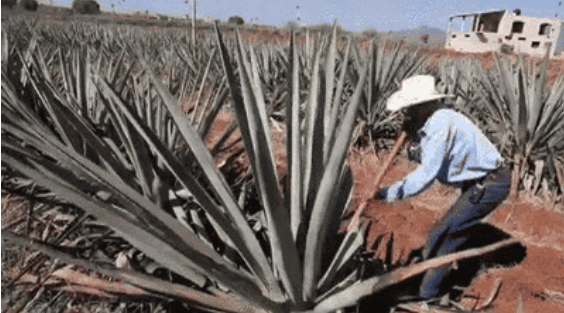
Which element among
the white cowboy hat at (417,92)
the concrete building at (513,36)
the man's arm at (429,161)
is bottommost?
the man's arm at (429,161)

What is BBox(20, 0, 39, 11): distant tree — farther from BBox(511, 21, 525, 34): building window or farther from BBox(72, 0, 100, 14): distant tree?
BBox(511, 21, 525, 34): building window

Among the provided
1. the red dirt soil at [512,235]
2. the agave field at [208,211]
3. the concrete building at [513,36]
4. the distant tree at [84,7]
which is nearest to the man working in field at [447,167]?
the red dirt soil at [512,235]

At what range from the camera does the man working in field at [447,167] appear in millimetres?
A: 1813

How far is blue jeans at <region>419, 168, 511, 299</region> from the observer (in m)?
1.95

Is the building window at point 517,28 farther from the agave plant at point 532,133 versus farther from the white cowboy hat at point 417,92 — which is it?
the white cowboy hat at point 417,92

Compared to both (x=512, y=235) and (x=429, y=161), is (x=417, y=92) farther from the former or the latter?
(x=512, y=235)

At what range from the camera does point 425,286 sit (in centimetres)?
189

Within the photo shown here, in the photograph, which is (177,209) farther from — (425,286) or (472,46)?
(472,46)

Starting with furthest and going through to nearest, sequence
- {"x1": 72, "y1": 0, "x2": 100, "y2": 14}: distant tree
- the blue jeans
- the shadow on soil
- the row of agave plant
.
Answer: {"x1": 72, "y1": 0, "x2": 100, "y2": 14}: distant tree
the row of agave plant
the shadow on soil
the blue jeans

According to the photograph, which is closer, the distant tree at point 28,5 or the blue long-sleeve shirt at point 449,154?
the blue long-sleeve shirt at point 449,154

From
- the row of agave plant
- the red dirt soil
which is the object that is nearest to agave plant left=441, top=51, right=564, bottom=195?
the row of agave plant

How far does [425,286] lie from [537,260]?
1.01m

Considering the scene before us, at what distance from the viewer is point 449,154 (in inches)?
73.7

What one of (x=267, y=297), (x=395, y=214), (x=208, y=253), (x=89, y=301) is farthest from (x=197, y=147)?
(x=395, y=214)
